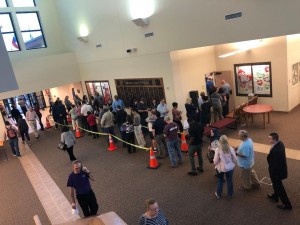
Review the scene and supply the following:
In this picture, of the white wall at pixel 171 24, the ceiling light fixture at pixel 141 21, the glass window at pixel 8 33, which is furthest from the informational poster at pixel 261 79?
the glass window at pixel 8 33

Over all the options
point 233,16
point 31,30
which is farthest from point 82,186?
point 31,30

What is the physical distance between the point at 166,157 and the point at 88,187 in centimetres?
385

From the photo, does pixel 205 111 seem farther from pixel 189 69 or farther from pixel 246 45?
pixel 246 45

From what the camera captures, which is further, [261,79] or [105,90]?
[105,90]

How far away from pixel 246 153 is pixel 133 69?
8.15 m

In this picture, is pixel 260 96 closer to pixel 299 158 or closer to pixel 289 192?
pixel 299 158

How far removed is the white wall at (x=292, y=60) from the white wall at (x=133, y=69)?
16.0 feet

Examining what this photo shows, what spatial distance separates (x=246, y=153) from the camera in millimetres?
5633

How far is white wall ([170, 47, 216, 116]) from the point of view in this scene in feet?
35.7

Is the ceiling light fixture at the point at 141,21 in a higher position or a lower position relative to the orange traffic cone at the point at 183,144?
higher

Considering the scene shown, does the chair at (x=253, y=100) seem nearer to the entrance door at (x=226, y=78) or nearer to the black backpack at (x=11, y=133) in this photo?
the entrance door at (x=226, y=78)

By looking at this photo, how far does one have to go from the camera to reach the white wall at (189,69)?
428 inches

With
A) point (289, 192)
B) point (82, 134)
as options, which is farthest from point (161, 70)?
point (289, 192)

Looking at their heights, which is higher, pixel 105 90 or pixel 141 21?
pixel 141 21
